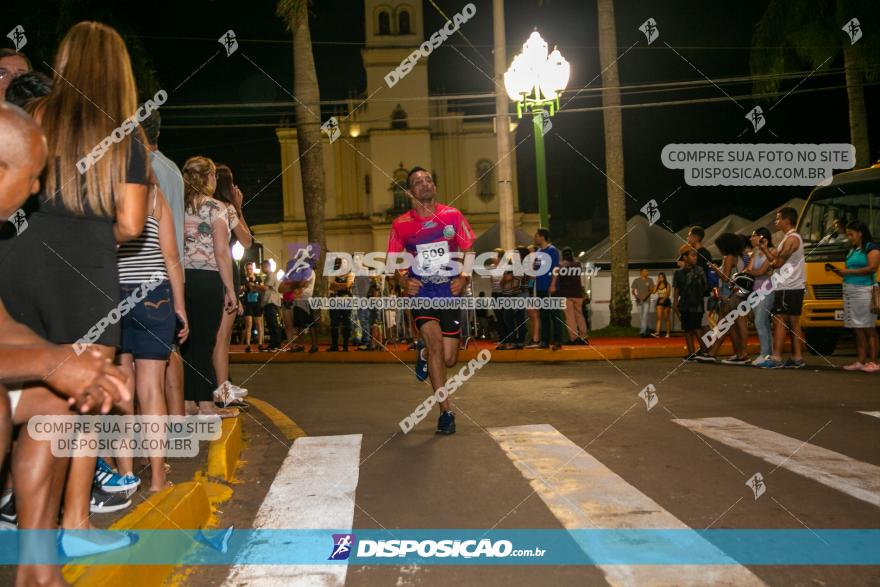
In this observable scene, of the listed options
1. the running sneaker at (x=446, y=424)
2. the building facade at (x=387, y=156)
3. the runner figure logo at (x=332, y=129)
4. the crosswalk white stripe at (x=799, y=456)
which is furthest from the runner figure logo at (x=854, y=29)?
the building facade at (x=387, y=156)

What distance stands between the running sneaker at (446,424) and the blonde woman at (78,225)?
347cm

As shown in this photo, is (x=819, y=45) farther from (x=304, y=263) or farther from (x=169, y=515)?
(x=169, y=515)

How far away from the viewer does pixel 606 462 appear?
5.48 m

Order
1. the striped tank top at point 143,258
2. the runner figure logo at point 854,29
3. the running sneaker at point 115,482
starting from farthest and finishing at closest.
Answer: the runner figure logo at point 854,29 < the striped tank top at point 143,258 < the running sneaker at point 115,482

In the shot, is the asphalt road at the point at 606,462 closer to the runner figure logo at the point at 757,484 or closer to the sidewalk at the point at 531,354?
the runner figure logo at the point at 757,484

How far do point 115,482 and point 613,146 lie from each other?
1663 centimetres

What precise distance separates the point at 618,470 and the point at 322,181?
16403 millimetres

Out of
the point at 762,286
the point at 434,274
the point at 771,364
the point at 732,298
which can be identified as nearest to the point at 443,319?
the point at 434,274

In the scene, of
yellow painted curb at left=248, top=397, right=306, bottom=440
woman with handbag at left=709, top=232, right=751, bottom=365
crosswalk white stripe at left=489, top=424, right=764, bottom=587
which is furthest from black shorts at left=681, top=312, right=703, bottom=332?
crosswalk white stripe at left=489, top=424, right=764, bottom=587

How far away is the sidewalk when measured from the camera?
47.8 ft

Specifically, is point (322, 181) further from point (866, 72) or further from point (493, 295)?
point (866, 72)

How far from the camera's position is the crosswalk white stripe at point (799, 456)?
4773 mm

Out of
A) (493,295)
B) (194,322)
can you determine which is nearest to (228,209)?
(194,322)

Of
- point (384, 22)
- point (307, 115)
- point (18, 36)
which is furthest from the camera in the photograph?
point (384, 22)
